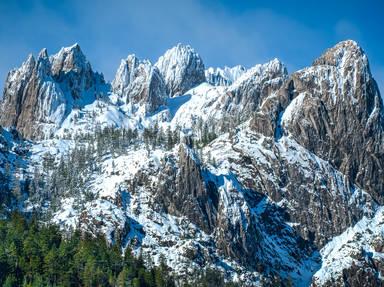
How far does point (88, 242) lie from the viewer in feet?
618

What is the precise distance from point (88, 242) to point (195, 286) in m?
32.1

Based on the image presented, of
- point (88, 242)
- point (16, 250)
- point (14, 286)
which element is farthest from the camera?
point (88, 242)

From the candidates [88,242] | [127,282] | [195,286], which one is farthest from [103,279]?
[195,286]

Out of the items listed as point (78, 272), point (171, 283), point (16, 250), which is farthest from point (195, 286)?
point (16, 250)

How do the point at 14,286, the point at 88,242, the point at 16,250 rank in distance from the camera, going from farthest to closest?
the point at 88,242 < the point at 16,250 < the point at 14,286

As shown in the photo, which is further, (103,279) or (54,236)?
(54,236)

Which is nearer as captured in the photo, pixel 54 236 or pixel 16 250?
pixel 16 250

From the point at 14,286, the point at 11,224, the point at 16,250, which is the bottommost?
the point at 14,286

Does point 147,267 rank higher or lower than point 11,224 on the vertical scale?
lower

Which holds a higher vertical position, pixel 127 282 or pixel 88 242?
pixel 88 242

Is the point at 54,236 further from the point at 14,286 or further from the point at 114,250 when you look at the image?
the point at 14,286

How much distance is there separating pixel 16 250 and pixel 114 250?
1282 inches

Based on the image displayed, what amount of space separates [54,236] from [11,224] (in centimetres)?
1273

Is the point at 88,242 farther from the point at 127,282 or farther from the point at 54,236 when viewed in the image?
the point at 127,282
